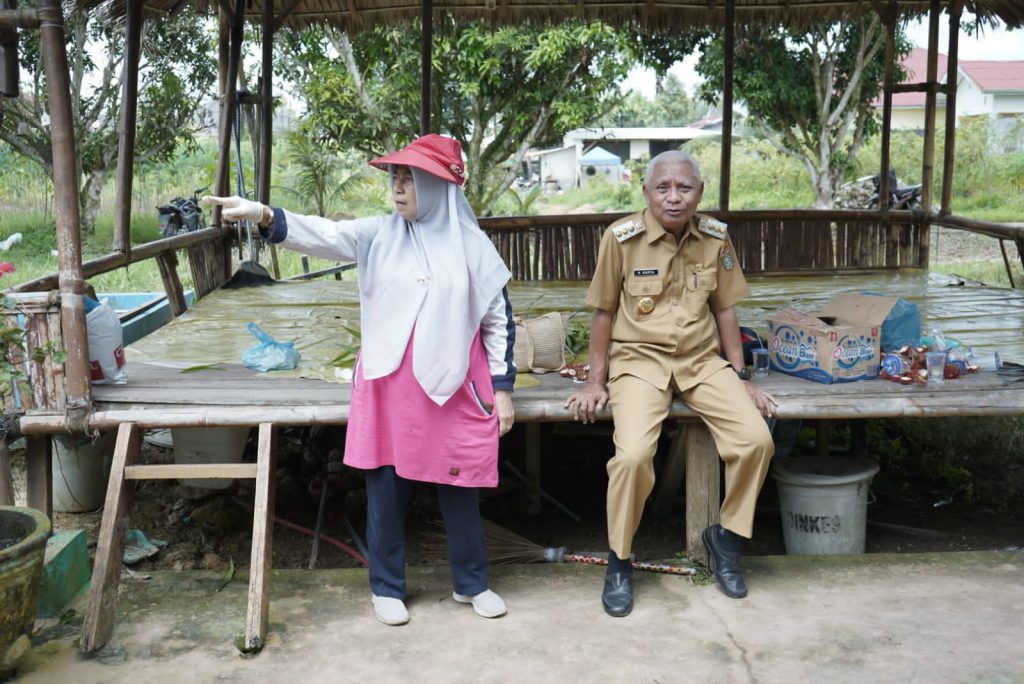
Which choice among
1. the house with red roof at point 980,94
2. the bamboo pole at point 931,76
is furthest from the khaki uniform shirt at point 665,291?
the house with red roof at point 980,94

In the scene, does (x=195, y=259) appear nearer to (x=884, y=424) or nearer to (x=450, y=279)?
(x=450, y=279)

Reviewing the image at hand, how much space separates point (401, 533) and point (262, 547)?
0.44 meters

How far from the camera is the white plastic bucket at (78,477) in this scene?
487 centimetres

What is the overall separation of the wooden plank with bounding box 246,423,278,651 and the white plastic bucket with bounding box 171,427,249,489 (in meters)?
1.19

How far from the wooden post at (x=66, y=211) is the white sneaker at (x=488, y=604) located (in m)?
1.46

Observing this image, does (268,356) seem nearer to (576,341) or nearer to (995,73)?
(576,341)

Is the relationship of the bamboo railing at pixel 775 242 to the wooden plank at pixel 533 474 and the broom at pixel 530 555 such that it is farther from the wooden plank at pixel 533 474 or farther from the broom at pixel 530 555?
the broom at pixel 530 555

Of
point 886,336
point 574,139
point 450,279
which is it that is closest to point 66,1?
point 450,279

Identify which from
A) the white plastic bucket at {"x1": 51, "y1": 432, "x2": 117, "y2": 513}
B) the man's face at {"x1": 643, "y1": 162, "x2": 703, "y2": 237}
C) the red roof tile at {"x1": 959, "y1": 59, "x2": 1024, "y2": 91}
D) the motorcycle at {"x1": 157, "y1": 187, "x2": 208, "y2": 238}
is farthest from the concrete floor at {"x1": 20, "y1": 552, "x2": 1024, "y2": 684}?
the red roof tile at {"x1": 959, "y1": 59, "x2": 1024, "y2": 91}

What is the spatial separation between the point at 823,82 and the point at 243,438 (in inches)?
483

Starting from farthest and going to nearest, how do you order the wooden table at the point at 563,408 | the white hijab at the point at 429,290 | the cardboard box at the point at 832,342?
the cardboard box at the point at 832,342
the wooden table at the point at 563,408
the white hijab at the point at 429,290

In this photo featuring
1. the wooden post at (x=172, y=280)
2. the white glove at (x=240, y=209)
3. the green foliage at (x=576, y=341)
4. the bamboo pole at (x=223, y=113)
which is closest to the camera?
the white glove at (x=240, y=209)

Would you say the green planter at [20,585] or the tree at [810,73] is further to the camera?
the tree at [810,73]

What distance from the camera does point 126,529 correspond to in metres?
3.33
